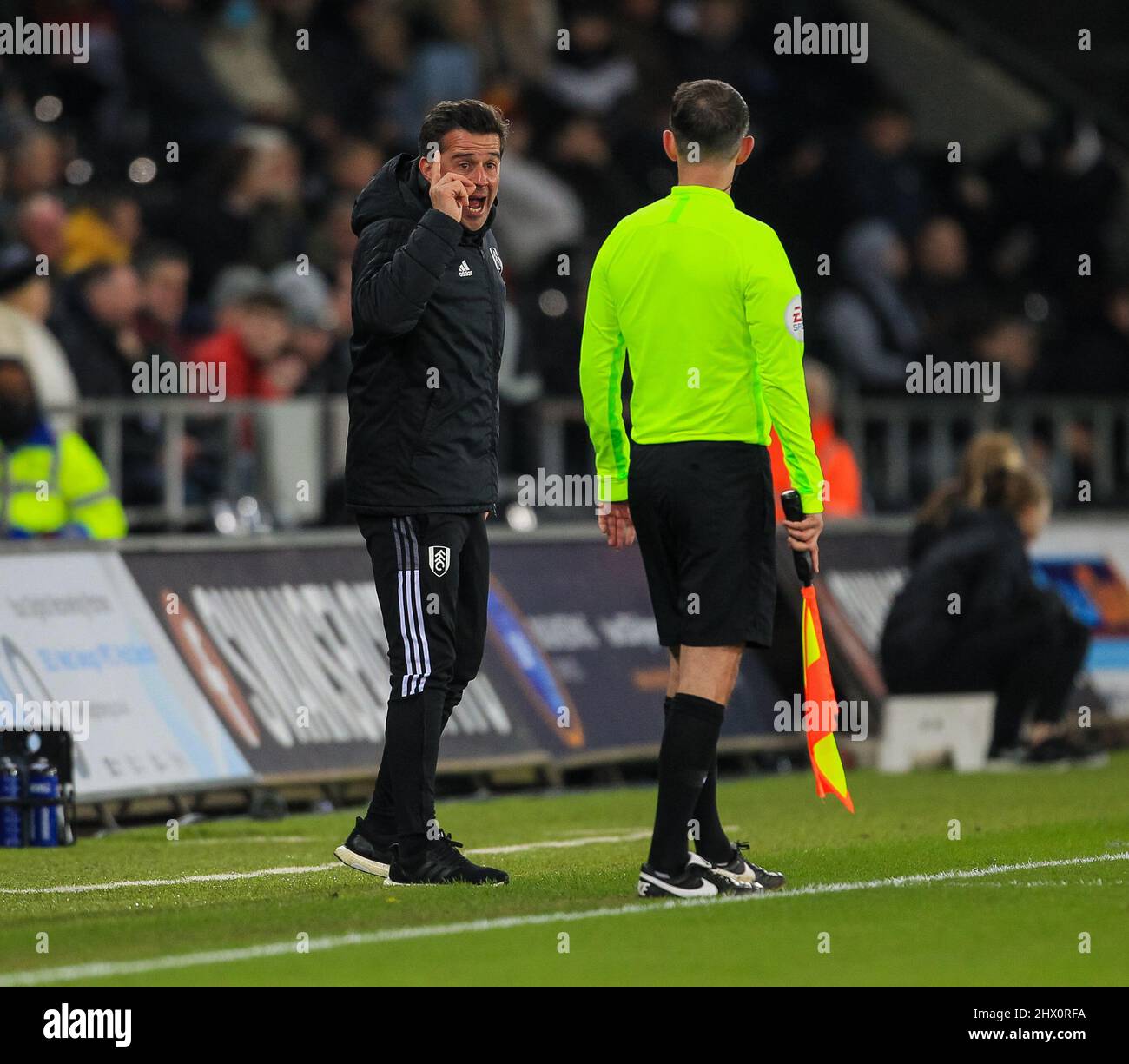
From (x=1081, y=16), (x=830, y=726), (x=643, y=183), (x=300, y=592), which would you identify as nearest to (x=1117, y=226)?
(x=1081, y=16)

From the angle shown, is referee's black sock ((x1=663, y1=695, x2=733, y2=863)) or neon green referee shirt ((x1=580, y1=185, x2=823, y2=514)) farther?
referee's black sock ((x1=663, y1=695, x2=733, y2=863))

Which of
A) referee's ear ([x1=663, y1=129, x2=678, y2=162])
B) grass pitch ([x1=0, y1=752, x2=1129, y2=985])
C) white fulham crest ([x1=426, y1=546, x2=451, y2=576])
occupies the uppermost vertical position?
referee's ear ([x1=663, y1=129, x2=678, y2=162])

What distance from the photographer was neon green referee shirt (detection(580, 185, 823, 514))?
769cm

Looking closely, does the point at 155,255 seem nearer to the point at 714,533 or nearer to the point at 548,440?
the point at 548,440

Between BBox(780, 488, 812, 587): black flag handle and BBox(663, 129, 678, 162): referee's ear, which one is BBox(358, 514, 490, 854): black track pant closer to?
BBox(780, 488, 812, 587): black flag handle

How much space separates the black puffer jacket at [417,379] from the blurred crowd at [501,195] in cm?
508

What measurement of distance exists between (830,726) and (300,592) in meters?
5.07

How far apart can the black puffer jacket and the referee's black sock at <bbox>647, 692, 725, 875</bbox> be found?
1064 mm

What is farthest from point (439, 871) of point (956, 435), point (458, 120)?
point (956, 435)

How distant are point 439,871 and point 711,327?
1969 mm

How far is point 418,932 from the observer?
277 inches

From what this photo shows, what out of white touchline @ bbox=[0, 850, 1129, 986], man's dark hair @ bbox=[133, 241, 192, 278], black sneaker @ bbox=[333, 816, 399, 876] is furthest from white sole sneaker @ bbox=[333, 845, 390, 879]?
man's dark hair @ bbox=[133, 241, 192, 278]

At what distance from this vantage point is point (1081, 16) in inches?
985
